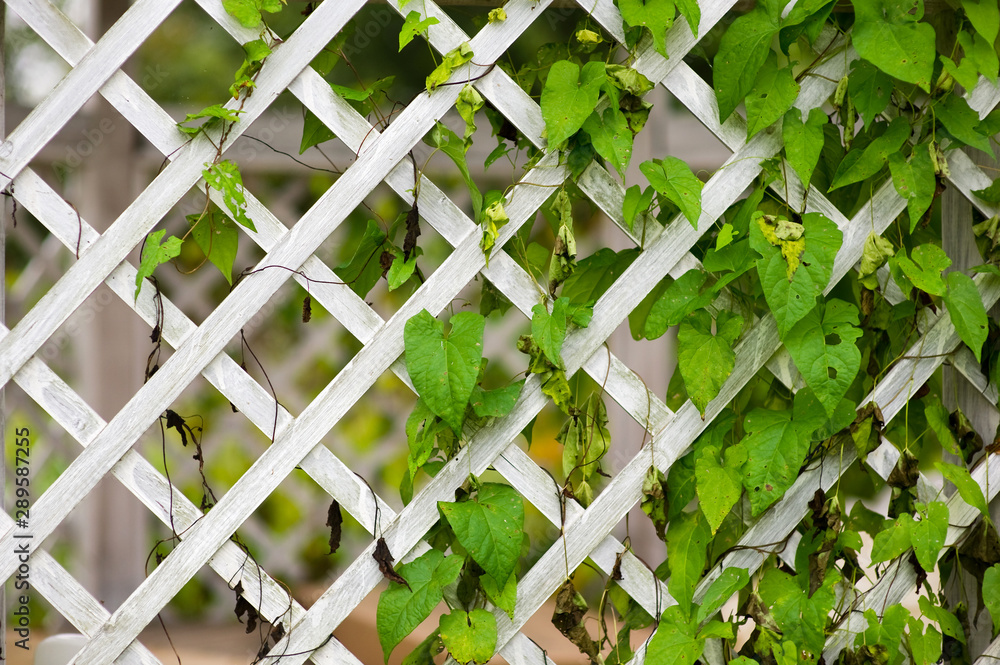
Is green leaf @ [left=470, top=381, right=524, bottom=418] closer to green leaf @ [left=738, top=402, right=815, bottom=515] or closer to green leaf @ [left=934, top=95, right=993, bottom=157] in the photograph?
green leaf @ [left=738, top=402, right=815, bottom=515]

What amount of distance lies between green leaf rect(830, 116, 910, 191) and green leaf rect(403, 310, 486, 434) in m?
0.50

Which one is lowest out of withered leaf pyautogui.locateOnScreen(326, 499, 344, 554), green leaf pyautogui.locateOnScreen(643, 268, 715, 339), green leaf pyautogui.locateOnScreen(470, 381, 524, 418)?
withered leaf pyautogui.locateOnScreen(326, 499, 344, 554)

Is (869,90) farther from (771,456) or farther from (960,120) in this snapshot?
(771,456)

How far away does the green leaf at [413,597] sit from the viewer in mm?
948

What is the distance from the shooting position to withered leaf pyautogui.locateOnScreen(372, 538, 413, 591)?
97 centimetres

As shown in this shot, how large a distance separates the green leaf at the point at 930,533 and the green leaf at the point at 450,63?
→ 82 cm

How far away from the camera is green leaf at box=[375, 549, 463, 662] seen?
3.11 feet

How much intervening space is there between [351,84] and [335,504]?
6.07 feet

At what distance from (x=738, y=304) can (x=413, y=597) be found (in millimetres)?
564

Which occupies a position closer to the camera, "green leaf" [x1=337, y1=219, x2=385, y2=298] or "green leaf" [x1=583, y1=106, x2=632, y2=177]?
"green leaf" [x1=583, y1=106, x2=632, y2=177]

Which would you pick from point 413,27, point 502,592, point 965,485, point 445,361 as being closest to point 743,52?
point 413,27

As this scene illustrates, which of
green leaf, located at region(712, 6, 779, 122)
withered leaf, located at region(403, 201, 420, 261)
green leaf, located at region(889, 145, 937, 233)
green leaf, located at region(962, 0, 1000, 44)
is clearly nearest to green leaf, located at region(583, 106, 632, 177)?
green leaf, located at region(712, 6, 779, 122)

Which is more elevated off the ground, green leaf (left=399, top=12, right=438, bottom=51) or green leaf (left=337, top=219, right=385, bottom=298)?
green leaf (left=399, top=12, right=438, bottom=51)

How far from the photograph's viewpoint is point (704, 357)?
3.13 ft
